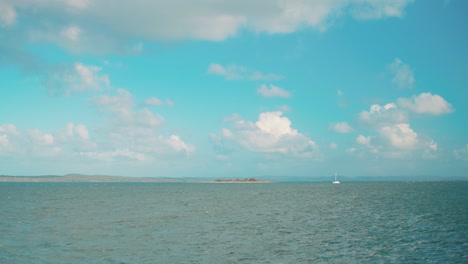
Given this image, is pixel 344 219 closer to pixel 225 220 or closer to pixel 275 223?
pixel 275 223

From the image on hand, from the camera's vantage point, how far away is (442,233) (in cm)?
5503

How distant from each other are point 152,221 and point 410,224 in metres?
43.6

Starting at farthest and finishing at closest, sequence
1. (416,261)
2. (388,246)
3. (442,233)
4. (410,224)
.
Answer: (410,224), (442,233), (388,246), (416,261)

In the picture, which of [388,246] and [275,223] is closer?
[388,246]

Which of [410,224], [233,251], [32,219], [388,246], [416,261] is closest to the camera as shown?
[416,261]

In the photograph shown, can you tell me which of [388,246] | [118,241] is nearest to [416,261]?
[388,246]

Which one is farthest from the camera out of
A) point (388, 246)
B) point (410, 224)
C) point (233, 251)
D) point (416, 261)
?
point (410, 224)

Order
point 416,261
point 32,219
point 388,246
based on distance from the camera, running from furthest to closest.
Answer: point 32,219
point 388,246
point 416,261

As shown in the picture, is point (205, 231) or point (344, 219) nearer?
point (205, 231)

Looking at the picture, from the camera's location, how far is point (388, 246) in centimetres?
4641

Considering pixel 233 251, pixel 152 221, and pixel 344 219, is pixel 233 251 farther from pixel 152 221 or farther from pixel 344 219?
pixel 344 219

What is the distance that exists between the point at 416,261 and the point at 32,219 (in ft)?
203

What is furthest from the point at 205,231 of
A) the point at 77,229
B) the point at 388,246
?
the point at 388,246

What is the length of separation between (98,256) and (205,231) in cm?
1967
